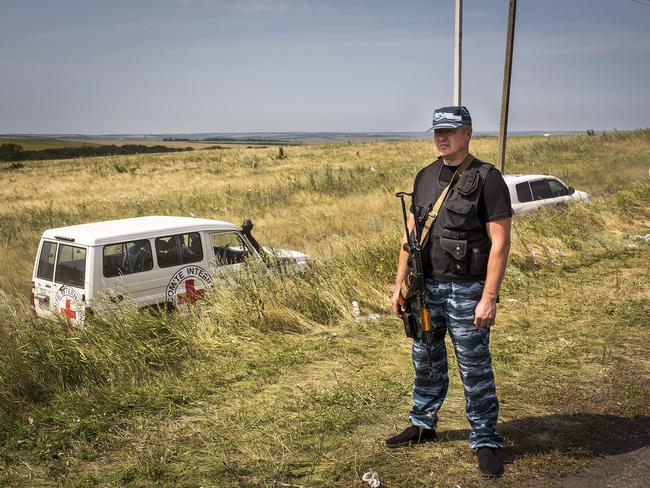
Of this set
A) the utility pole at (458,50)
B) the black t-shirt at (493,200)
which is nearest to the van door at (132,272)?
the black t-shirt at (493,200)

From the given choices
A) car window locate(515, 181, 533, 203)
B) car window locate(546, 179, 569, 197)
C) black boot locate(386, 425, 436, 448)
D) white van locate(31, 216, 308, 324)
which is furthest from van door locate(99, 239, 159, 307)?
car window locate(546, 179, 569, 197)

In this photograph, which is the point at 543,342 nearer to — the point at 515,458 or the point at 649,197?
the point at 515,458

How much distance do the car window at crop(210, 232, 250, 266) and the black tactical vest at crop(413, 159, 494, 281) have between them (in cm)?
499

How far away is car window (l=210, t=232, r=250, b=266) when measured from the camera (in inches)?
339

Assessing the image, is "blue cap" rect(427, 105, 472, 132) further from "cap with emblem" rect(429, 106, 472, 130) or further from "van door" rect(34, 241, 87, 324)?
"van door" rect(34, 241, 87, 324)

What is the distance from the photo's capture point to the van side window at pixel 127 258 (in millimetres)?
7512

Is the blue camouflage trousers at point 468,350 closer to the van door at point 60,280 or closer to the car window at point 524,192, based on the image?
the van door at point 60,280

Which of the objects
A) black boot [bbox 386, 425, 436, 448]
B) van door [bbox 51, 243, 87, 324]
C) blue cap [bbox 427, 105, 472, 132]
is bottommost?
black boot [bbox 386, 425, 436, 448]

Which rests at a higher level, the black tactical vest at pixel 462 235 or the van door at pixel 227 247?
the black tactical vest at pixel 462 235

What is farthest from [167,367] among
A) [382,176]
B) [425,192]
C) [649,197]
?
[382,176]

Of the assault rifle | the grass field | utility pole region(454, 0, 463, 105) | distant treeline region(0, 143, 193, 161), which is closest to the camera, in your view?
the assault rifle

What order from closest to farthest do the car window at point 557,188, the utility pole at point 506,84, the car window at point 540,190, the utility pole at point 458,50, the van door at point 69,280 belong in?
1. the van door at point 69,280
2. the utility pole at point 458,50
3. the car window at point 540,190
4. the car window at point 557,188
5. the utility pole at point 506,84

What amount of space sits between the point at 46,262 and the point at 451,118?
5.97 meters

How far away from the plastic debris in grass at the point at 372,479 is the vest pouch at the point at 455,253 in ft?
4.01
